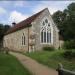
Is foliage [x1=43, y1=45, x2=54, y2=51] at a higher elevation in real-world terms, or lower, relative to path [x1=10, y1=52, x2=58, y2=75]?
higher

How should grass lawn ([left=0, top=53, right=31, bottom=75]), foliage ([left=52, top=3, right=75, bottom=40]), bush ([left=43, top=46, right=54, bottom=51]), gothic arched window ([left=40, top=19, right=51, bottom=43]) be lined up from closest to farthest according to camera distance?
grass lawn ([left=0, top=53, right=31, bottom=75])
bush ([left=43, top=46, right=54, bottom=51])
gothic arched window ([left=40, top=19, right=51, bottom=43])
foliage ([left=52, top=3, right=75, bottom=40])

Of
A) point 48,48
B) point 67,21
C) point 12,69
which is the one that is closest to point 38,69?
point 12,69

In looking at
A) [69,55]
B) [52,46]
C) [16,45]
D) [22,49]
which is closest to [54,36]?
[52,46]

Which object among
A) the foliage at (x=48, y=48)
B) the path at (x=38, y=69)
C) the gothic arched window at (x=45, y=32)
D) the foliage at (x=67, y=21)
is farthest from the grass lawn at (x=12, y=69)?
the foliage at (x=67, y=21)

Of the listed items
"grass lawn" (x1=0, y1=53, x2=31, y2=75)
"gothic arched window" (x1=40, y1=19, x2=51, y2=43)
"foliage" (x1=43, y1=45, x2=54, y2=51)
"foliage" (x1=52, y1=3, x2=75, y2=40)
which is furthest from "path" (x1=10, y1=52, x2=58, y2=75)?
"foliage" (x1=52, y1=3, x2=75, y2=40)

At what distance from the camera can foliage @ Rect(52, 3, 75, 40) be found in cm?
6104

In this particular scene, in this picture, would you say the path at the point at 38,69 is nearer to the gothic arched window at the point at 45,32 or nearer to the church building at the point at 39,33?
the church building at the point at 39,33

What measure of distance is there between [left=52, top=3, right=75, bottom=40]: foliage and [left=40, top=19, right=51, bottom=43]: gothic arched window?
18.4m

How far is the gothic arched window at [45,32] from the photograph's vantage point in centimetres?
4175

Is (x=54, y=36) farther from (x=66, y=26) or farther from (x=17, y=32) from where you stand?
(x=66, y=26)

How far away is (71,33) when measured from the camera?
61094 mm

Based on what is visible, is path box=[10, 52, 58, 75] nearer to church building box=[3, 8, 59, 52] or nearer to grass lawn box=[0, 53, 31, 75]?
grass lawn box=[0, 53, 31, 75]

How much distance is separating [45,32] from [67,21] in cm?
2312

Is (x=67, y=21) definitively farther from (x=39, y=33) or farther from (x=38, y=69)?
(x=38, y=69)
